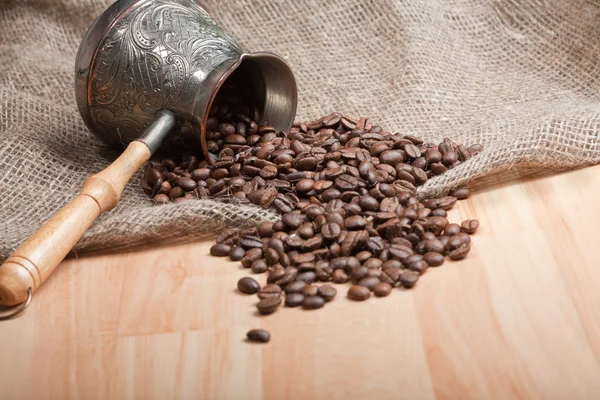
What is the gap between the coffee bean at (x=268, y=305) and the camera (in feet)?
6.61

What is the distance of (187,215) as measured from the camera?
229 centimetres

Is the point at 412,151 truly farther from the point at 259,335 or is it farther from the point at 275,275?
the point at 259,335

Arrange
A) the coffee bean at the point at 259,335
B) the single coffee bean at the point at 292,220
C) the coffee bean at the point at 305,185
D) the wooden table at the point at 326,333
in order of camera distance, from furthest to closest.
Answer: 1. the coffee bean at the point at 305,185
2. the single coffee bean at the point at 292,220
3. the coffee bean at the point at 259,335
4. the wooden table at the point at 326,333

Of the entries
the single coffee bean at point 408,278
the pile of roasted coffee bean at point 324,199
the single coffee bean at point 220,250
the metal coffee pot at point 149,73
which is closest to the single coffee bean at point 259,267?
the pile of roasted coffee bean at point 324,199

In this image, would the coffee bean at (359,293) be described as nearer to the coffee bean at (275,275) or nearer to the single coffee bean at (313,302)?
the single coffee bean at (313,302)

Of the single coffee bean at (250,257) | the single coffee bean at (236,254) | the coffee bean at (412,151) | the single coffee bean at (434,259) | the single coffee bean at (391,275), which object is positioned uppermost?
the coffee bean at (412,151)

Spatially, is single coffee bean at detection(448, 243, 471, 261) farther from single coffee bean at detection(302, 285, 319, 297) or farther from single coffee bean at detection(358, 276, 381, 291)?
single coffee bean at detection(302, 285, 319, 297)

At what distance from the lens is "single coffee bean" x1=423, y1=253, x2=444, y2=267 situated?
6.99 ft

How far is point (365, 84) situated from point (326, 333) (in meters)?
1.31

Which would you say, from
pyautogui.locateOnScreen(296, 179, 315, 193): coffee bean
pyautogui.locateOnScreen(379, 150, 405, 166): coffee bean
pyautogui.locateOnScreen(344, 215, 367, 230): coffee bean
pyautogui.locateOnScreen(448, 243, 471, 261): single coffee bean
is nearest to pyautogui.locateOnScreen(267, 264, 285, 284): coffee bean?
pyautogui.locateOnScreen(344, 215, 367, 230): coffee bean

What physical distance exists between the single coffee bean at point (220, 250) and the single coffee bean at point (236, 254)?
20 mm

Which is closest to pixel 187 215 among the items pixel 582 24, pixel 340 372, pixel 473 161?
pixel 340 372

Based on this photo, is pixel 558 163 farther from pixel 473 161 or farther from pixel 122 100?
pixel 122 100

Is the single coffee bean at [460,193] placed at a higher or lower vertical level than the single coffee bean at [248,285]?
higher
